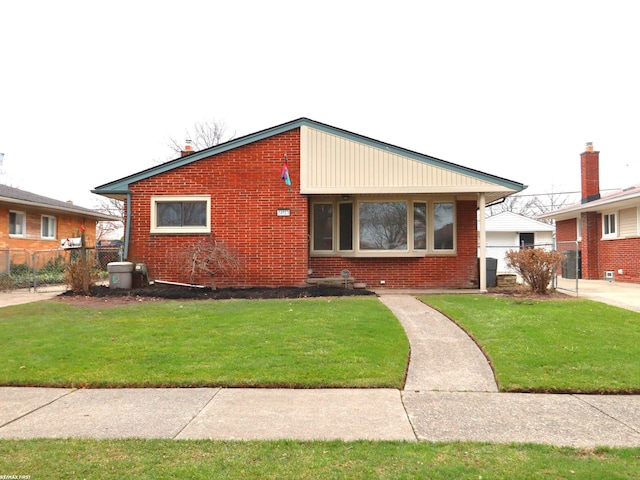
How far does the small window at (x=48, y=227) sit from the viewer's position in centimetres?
2125

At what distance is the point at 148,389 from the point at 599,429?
4588mm

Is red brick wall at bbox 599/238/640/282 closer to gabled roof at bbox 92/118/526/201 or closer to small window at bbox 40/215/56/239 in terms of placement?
gabled roof at bbox 92/118/526/201

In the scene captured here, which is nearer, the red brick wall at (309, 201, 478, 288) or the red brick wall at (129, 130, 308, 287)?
the red brick wall at (129, 130, 308, 287)

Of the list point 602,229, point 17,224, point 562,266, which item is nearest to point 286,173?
point 17,224

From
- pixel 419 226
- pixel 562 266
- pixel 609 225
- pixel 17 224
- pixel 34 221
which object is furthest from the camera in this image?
pixel 562 266

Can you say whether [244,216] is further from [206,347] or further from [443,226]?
[206,347]

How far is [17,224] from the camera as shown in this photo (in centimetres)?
1944

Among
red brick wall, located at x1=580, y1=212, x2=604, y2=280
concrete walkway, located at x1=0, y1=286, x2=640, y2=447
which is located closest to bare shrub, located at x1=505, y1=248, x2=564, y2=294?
concrete walkway, located at x1=0, y1=286, x2=640, y2=447

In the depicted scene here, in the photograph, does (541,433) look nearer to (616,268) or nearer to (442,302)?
(442,302)

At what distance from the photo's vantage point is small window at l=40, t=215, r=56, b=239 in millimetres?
21250

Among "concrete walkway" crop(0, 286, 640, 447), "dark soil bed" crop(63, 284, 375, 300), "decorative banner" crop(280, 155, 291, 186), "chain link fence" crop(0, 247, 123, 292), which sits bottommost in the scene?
"concrete walkway" crop(0, 286, 640, 447)

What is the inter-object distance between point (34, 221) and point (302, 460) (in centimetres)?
Result: 2143

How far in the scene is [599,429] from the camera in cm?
405

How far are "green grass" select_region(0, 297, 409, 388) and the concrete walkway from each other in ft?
0.85
